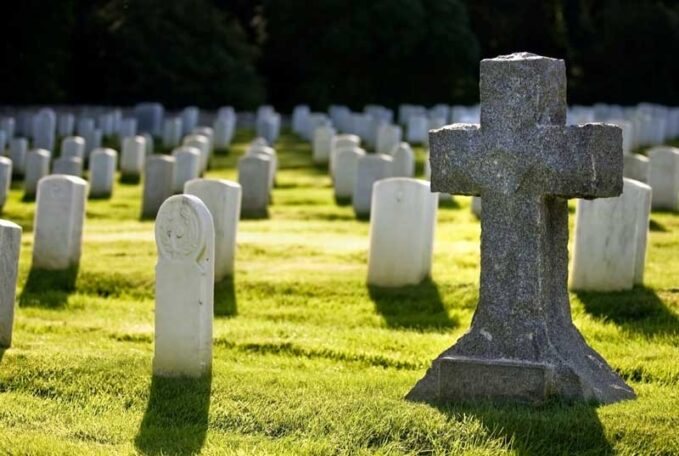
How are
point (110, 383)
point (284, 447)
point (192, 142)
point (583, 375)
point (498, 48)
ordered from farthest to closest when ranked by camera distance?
point (498, 48), point (192, 142), point (110, 383), point (583, 375), point (284, 447)

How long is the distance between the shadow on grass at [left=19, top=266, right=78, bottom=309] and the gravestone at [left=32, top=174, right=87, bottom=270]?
0.45ft

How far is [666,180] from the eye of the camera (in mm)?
20328

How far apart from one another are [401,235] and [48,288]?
3705 millimetres

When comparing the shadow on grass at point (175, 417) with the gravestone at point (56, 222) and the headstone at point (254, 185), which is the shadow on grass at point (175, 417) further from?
the headstone at point (254, 185)

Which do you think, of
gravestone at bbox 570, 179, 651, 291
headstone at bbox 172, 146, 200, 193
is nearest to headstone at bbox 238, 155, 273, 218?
headstone at bbox 172, 146, 200, 193

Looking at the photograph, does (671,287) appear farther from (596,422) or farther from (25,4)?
(25,4)

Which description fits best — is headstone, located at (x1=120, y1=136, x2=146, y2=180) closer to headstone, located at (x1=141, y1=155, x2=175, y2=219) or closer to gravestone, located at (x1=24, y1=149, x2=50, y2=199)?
gravestone, located at (x1=24, y1=149, x2=50, y2=199)

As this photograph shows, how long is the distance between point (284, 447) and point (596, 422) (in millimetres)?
1762

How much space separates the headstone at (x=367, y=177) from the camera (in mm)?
21000

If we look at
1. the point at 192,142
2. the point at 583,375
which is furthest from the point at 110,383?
the point at 192,142

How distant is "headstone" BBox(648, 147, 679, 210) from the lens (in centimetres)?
2027

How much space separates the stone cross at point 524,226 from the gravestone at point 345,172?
1432cm

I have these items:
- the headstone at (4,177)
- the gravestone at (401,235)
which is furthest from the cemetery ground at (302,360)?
the headstone at (4,177)

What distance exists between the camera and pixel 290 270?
616 inches
